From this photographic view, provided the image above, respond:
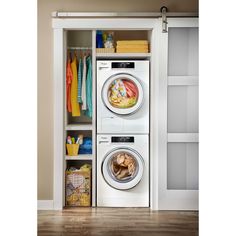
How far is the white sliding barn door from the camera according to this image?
5.29m

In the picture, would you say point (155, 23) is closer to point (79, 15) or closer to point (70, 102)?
point (79, 15)

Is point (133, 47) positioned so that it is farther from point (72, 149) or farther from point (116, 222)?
point (116, 222)

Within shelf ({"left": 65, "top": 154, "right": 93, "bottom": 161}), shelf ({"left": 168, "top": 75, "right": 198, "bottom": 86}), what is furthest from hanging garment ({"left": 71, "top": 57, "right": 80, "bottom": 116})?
shelf ({"left": 168, "top": 75, "right": 198, "bottom": 86})

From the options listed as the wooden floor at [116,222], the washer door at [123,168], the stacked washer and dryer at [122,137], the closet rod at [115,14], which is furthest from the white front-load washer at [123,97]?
the wooden floor at [116,222]

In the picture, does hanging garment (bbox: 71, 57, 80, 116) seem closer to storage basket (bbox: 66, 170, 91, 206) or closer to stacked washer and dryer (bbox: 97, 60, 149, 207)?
stacked washer and dryer (bbox: 97, 60, 149, 207)

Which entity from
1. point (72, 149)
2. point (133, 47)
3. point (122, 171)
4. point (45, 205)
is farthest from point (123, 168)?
point (133, 47)

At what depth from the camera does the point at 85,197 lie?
5.54m

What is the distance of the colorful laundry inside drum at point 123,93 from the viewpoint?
550cm

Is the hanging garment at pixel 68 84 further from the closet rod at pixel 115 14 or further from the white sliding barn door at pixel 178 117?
the white sliding barn door at pixel 178 117

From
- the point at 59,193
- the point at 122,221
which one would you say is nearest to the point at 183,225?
the point at 122,221

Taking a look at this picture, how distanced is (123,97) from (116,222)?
1.49m

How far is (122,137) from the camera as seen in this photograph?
5527mm

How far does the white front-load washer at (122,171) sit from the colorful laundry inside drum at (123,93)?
0.38 meters
